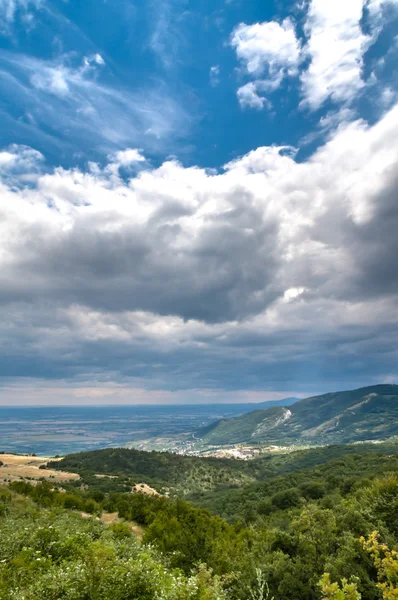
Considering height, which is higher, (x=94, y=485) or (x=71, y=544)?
(x=71, y=544)

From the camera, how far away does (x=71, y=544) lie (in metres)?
23.1

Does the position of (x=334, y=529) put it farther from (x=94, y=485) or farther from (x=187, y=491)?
(x=187, y=491)

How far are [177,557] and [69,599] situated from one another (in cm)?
2095

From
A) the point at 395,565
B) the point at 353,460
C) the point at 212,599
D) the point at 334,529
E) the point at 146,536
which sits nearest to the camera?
the point at 395,565

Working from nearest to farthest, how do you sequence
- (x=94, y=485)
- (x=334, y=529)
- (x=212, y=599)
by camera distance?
(x=212, y=599) → (x=334, y=529) → (x=94, y=485)

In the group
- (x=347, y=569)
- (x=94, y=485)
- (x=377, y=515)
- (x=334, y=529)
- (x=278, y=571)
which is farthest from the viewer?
(x=94, y=485)

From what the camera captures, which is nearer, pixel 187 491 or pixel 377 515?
pixel 377 515

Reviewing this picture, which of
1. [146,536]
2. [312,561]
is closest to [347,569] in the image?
[312,561]

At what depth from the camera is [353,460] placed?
511ft

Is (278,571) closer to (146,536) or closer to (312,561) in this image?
(312,561)

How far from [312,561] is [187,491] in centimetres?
15329

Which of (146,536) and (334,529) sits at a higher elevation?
(334,529)

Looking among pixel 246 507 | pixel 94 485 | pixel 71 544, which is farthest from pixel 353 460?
pixel 71 544

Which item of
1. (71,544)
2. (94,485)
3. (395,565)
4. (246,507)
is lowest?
(246,507)
